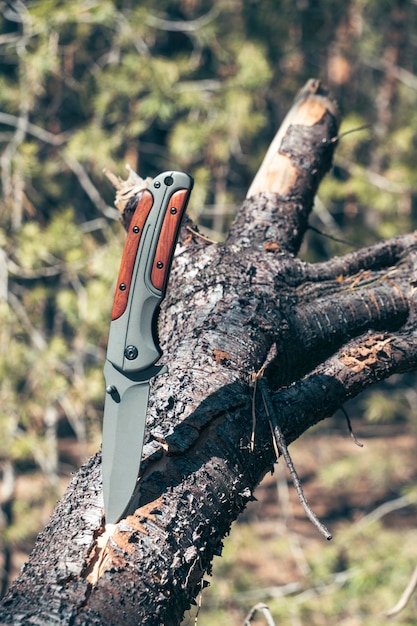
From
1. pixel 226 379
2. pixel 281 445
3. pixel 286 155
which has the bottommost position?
pixel 281 445

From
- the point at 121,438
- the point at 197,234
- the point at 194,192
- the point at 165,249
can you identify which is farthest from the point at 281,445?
the point at 194,192

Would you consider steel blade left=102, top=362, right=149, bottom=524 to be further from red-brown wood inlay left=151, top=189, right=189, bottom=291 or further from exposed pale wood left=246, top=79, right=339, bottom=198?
exposed pale wood left=246, top=79, right=339, bottom=198

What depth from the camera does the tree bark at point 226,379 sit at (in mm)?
1389

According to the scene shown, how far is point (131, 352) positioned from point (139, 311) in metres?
0.07

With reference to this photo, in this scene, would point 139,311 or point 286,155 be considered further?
point 286,155

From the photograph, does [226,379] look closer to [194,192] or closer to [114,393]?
[114,393]

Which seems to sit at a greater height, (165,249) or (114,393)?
(165,249)

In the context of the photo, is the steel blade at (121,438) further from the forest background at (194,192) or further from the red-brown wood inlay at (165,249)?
the forest background at (194,192)

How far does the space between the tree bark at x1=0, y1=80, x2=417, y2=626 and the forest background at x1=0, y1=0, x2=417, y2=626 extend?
11.1 ft

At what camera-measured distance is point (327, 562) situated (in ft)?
20.8

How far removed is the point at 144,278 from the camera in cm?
151

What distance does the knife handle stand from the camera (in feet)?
4.93

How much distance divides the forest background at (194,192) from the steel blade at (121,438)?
4062mm

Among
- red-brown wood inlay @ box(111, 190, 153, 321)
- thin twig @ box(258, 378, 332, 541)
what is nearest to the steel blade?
red-brown wood inlay @ box(111, 190, 153, 321)
